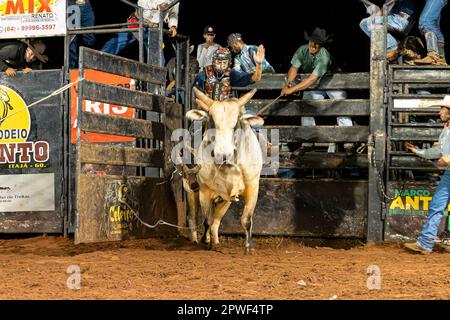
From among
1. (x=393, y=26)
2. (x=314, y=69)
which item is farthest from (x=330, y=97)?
(x=393, y=26)

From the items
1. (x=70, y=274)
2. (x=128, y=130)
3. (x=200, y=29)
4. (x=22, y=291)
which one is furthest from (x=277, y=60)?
(x=22, y=291)

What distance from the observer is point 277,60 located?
1302 centimetres

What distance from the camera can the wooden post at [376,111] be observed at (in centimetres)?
974

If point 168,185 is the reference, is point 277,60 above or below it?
above

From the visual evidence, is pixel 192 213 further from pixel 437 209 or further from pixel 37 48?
pixel 37 48

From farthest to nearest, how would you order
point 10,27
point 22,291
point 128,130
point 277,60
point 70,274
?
point 277,60 → point 10,27 → point 128,130 → point 70,274 → point 22,291

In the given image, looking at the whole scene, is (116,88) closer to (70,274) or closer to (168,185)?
(168,185)

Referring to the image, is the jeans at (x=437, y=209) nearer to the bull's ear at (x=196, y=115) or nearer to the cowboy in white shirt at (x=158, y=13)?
the bull's ear at (x=196, y=115)

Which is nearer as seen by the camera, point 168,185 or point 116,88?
point 116,88

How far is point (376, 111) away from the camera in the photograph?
32.1 feet

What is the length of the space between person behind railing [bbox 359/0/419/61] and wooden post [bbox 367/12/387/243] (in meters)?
0.21

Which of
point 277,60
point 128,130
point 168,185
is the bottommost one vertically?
point 168,185

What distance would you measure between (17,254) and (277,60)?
573cm

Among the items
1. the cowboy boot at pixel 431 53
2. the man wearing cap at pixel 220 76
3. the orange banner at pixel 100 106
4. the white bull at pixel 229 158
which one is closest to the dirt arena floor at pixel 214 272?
the white bull at pixel 229 158
